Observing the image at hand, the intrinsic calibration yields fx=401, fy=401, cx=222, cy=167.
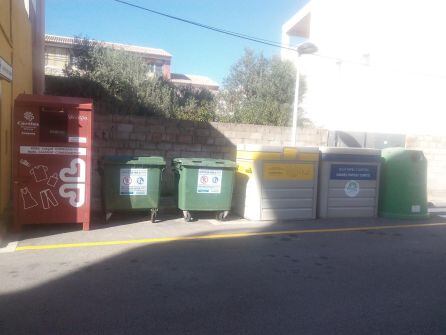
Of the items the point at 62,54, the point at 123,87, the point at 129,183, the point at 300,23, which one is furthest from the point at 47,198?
the point at 62,54

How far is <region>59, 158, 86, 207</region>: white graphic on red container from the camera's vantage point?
591cm

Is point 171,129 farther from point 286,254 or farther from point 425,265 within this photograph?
point 425,265

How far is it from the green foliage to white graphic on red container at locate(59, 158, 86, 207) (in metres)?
5.15

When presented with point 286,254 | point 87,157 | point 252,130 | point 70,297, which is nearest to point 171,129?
A: point 252,130

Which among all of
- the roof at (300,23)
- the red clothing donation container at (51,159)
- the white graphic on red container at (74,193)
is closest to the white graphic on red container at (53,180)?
the red clothing donation container at (51,159)

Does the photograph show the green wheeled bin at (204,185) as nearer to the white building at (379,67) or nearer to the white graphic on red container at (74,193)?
the white graphic on red container at (74,193)

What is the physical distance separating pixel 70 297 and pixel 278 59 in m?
18.1

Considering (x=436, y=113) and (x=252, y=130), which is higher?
(x=436, y=113)

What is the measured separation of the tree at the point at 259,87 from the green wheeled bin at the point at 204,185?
8.25 meters

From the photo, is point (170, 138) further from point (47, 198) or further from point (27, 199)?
point (27, 199)

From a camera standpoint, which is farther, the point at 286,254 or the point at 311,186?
the point at 311,186

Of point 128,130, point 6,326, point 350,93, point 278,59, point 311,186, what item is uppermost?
point 278,59

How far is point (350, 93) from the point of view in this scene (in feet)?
68.1

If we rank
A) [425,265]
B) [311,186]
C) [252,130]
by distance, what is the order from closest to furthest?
[425,265] → [311,186] → [252,130]
